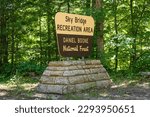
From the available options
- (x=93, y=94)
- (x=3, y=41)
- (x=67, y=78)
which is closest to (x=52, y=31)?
(x=3, y=41)

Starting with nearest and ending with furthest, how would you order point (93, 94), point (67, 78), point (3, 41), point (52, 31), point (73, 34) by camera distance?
point (93, 94) < point (67, 78) < point (73, 34) < point (3, 41) < point (52, 31)

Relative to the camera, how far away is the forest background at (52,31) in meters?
18.0

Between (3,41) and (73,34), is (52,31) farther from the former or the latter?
(73,34)

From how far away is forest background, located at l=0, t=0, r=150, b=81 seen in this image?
17953 millimetres

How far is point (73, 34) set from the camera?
11336 millimetres

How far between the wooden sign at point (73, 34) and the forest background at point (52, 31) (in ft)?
16.3

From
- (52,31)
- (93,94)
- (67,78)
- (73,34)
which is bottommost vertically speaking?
(93,94)

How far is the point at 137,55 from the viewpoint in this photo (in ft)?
65.6

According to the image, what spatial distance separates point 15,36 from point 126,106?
14865mm

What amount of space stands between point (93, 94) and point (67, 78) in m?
0.92

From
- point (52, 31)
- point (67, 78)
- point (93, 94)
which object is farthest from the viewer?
point (52, 31)

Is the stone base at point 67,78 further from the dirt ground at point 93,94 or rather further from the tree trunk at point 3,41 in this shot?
the tree trunk at point 3,41

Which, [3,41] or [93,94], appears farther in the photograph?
[3,41]

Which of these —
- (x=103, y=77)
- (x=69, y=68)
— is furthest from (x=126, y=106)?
(x=103, y=77)
